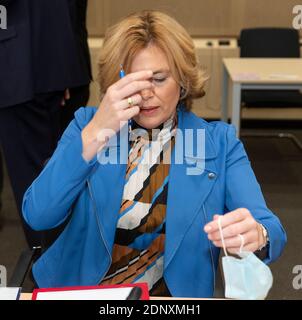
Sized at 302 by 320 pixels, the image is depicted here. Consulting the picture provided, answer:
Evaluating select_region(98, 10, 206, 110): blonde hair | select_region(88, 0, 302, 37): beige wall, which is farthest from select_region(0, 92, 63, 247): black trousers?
select_region(88, 0, 302, 37): beige wall

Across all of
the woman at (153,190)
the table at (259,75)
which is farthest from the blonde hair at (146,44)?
the table at (259,75)

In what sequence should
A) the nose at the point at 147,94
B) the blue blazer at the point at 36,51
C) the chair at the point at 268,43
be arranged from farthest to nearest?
the chair at the point at 268,43 → the blue blazer at the point at 36,51 → the nose at the point at 147,94

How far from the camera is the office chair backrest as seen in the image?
4289 mm

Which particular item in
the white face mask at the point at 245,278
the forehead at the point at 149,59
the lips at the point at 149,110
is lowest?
the white face mask at the point at 245,278

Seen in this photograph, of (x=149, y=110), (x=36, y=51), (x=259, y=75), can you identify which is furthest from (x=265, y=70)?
(x=149, y=110)

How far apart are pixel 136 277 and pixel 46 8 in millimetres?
1347

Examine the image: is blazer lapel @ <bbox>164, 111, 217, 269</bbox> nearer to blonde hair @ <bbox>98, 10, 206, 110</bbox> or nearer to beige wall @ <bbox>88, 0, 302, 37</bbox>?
blonde hair @ <bbox>98, 10, 206, 110</bbox>

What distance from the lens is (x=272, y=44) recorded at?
4.31 metres

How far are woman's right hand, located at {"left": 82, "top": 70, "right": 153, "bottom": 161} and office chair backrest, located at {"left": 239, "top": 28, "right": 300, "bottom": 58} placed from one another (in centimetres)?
328

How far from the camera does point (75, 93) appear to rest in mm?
2627

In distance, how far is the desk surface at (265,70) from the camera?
3.40 m

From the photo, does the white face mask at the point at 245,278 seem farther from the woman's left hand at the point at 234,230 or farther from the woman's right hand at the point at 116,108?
the woman's right hand at the point at 116,108
